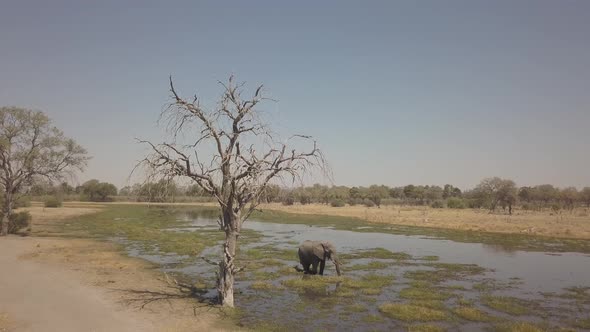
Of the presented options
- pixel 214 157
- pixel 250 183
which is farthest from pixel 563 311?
pixel 214 157

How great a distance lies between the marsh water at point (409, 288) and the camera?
48.5 feet

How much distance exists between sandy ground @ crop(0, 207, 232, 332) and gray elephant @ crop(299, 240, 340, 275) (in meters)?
8.09

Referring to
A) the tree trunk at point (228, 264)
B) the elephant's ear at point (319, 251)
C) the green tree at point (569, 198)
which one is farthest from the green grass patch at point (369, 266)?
the green tree at point (569, 198)

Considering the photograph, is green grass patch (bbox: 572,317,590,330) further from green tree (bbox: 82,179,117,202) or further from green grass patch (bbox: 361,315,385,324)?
green tree (bbox: 82,179,117,202)

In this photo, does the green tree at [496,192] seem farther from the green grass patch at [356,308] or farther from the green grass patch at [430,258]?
the green grass patch at [356,308]

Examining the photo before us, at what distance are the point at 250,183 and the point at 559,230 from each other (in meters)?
44.8

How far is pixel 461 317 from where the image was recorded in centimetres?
1519

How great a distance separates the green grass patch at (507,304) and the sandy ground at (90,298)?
11.9 meters

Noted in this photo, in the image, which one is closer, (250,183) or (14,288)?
(250,183)

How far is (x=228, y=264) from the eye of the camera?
1569 cm

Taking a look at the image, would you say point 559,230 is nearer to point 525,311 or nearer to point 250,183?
point 525,311

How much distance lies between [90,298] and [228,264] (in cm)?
642

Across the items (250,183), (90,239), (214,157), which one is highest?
(214,157)

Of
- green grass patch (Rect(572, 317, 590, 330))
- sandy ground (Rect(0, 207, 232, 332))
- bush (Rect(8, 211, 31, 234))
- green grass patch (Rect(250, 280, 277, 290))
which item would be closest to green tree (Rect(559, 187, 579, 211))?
green grass patch (Rect(572, 317, 590, 330))
